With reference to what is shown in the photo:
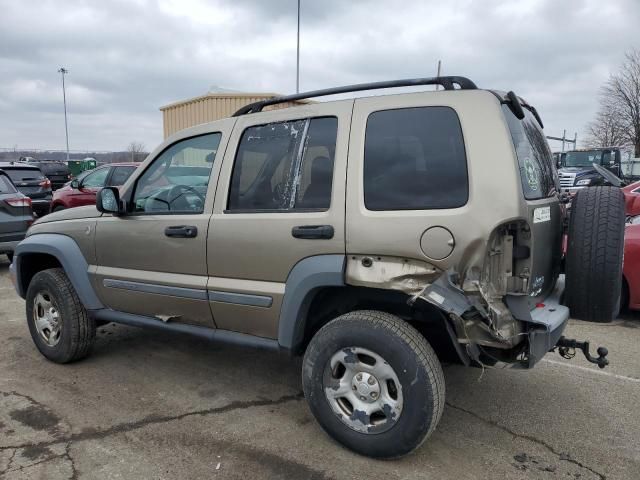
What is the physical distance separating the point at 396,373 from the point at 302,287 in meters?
0.71

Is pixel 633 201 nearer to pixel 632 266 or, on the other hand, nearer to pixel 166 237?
pixel 632 266

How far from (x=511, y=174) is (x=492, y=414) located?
173 cm

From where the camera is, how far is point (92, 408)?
11.3 feet

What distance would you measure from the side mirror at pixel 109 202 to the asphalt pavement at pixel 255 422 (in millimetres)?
1311

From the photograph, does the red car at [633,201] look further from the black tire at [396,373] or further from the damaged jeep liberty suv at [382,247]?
the black tire at [396,373]

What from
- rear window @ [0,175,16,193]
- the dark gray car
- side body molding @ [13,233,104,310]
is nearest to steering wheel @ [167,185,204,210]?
side body molding @ [13,233,104,310]

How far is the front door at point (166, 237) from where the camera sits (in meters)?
3.41

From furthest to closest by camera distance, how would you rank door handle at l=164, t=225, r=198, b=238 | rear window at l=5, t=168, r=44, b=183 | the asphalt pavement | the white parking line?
rear window at l=5, t=168, r=44, b=183 < the white parking line < door handle at l=164, t=225, r=198, b=238 < the asphalt pavement

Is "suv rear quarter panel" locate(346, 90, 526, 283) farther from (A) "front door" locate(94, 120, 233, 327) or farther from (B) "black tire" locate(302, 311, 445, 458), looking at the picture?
(A) "front door" locate(94, 120, 233, 327)

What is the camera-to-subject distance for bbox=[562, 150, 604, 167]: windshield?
23266 millimetres

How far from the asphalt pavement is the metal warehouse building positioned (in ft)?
34.6

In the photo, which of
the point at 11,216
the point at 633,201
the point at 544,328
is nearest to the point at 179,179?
the point at 544,328

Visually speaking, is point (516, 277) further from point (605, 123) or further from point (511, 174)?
point (605, 123)

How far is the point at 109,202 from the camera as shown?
3.75m
